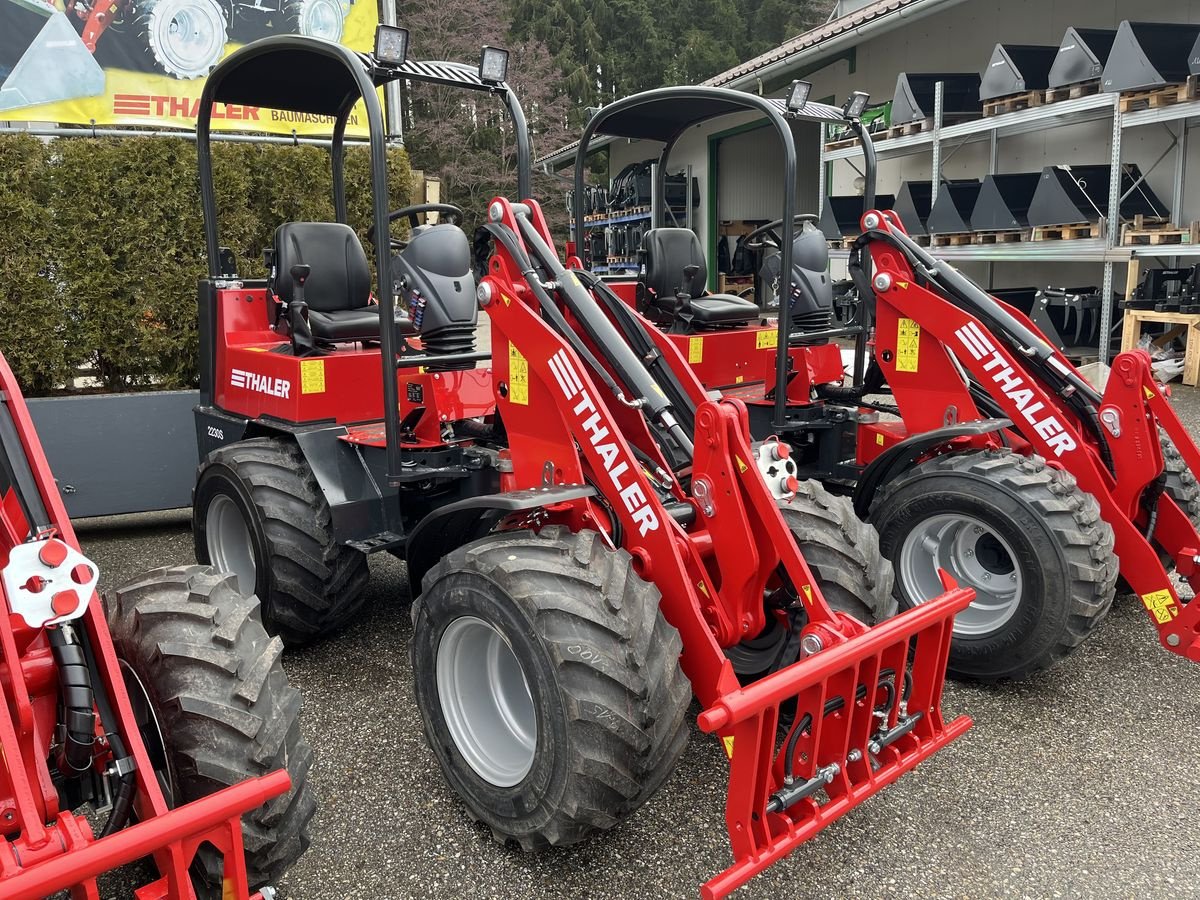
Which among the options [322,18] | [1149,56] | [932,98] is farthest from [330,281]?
[932,98]

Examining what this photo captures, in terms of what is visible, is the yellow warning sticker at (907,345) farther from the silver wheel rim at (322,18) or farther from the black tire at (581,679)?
the silver wheel rim at (322,18)

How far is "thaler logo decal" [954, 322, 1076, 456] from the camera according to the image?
14.2ft

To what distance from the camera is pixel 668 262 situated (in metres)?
6.16

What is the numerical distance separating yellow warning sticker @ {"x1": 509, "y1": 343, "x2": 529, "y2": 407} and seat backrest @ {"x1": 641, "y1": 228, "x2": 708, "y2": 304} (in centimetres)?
277

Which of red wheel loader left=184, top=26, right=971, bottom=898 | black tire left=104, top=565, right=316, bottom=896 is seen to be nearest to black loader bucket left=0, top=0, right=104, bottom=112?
red wheel loader left=184, top=26, right=971, bottom=898

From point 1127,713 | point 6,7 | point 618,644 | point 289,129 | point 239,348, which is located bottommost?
point 1127,713

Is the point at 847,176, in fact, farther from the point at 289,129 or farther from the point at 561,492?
the point at 561,492

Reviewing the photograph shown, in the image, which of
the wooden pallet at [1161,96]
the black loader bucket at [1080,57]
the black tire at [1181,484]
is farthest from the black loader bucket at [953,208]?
the black tire at [1181,484]

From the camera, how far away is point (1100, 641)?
14.6 feet

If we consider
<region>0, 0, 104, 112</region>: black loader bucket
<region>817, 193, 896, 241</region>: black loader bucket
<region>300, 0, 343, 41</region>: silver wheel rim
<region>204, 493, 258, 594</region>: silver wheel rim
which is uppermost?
<region>300, 0, 343, 41</region>: silver wheel rim

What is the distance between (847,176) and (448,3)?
15.8 m

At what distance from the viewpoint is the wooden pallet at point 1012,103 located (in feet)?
37.8

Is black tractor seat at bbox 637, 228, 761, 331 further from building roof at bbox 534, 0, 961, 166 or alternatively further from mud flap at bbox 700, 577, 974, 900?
building roof at bbox 534, 0, 961, 166

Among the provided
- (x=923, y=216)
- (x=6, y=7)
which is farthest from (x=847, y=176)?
(x=6, y=7)
